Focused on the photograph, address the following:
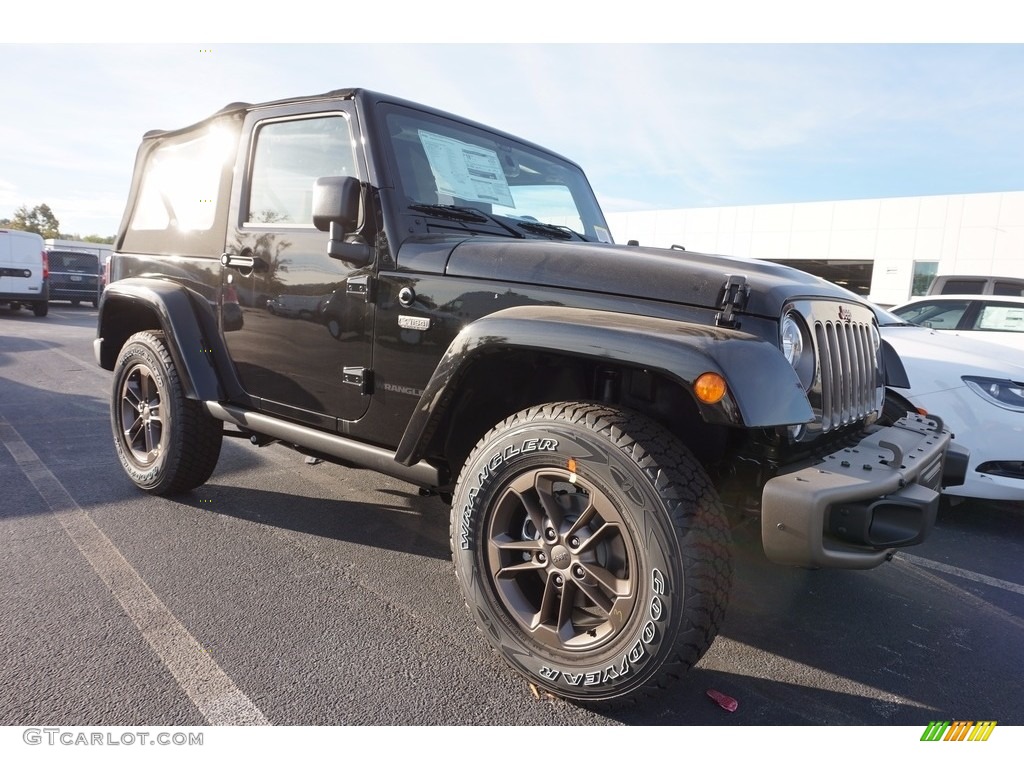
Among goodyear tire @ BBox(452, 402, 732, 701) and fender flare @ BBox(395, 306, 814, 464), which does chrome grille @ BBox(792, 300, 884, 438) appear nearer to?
fender flare @ BBox(395, 306, 814, 464)

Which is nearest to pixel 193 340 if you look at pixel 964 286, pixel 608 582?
pixel 608 582

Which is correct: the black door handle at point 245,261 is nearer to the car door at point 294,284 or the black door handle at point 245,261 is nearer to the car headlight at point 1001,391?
the car door at point 294,284

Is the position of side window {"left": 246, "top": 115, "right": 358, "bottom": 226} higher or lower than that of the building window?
lower

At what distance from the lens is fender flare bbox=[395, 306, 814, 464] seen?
6.00 ft

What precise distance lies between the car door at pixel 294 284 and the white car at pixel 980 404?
288cm

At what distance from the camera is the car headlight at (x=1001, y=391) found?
3.92m

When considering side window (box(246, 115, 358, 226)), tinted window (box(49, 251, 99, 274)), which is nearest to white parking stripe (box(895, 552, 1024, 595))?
side window (box(246, 115, 358, 226))

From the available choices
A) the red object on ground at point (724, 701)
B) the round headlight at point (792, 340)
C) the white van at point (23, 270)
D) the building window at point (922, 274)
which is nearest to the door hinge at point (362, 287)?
the round headlight at point (792, 340)

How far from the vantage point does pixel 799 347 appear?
85.7 inches

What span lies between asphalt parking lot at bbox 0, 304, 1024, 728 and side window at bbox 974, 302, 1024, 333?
2835 millimetres

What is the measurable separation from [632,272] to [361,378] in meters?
1.21

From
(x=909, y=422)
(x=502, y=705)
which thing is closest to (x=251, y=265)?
(x=502, y=705)

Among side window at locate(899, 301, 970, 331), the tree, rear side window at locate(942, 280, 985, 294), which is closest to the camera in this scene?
side window at locate(899, 301, 970, 331)

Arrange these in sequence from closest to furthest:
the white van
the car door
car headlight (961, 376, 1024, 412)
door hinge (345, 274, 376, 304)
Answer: door hinge (345, 274, 376, 304) → the car door → car headlight (961, 376, 1024, 412) → the white van
